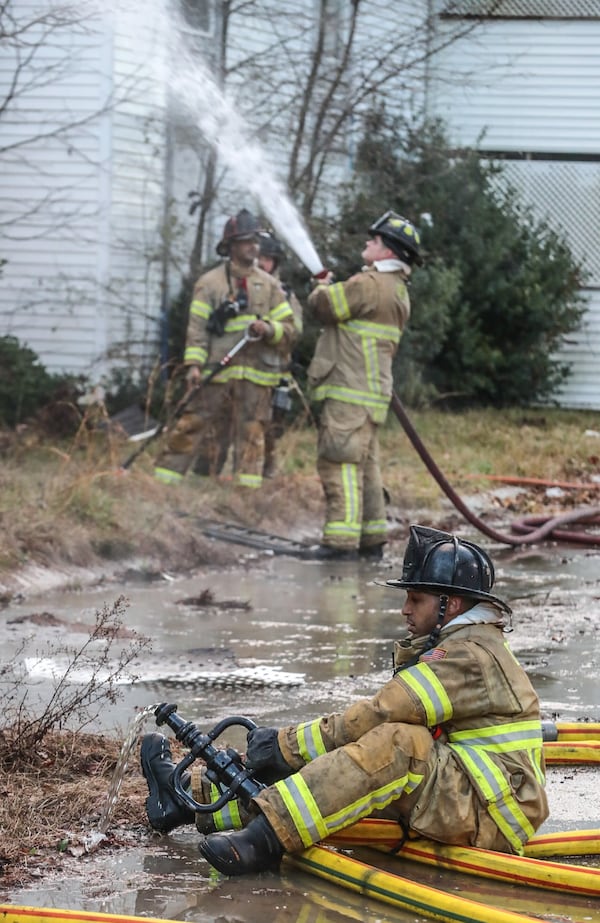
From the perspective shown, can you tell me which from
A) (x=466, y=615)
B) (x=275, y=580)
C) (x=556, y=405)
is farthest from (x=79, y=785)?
(x=556, y=405)

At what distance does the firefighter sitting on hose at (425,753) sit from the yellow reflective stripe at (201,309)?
760cm

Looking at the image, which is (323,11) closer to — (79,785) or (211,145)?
(211,145)

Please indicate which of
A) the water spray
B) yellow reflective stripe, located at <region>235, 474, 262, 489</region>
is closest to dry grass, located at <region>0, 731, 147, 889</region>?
yellow reflective stripe, located at <region>235, 474, 262, 489</region>

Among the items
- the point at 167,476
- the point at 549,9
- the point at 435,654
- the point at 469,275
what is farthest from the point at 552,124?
the point at 435,654

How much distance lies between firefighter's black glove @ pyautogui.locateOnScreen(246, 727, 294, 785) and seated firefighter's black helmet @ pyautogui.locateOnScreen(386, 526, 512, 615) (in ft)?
1.94

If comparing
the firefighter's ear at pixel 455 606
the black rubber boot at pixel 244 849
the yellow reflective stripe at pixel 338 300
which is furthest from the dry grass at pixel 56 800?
the yellow reflective stripe at pixel 338 300

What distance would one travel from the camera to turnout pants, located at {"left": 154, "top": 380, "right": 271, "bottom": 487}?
11.6 m

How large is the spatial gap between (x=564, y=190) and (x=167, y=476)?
10630 mm

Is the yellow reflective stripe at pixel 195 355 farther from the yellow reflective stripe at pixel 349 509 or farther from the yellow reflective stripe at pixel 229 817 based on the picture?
the yellow reflective stripe at pixel 229 817

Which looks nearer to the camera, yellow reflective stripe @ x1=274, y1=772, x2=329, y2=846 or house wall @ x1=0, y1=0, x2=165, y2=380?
yellow reflective stripe @ x1=274, y1=772, x2=329, y2=846

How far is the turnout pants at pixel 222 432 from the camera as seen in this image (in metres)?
11.6

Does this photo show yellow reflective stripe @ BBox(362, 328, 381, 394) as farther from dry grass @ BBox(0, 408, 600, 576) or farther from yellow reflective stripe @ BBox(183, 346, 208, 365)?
yellow reflective stripe @ BBox(183, 346, 208, 365)

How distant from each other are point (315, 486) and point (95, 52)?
571cm

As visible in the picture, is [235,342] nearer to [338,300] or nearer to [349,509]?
[338,300]
